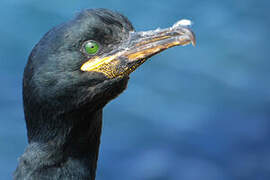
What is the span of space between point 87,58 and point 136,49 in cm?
28

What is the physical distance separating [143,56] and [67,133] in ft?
2.16

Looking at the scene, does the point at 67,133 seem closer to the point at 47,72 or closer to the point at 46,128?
the point at 46,128

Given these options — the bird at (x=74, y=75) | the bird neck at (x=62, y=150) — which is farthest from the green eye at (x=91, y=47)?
the bird neck at (x=62, y=150)

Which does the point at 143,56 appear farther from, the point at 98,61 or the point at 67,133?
the point at 67,133

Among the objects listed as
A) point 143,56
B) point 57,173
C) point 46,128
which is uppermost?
point 143,56

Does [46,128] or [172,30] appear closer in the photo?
[172,30]

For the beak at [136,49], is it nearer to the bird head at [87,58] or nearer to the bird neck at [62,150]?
the bird head at [87,58]

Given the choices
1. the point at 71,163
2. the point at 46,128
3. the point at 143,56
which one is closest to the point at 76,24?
the point at 143,56

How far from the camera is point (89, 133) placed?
308cm

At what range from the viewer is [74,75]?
9.02 feet

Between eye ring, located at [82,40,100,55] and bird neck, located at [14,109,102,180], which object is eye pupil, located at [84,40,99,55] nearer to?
eye ring, located at [82,40,100,55]

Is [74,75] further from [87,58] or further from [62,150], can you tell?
[62,150]

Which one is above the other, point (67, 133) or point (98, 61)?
point (98, 61)

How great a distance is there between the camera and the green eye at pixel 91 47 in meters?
2.76
